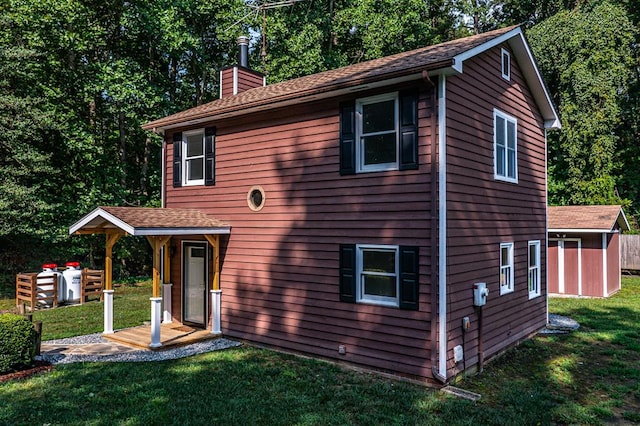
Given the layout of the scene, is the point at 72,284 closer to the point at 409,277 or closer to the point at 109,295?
the point at 109,295

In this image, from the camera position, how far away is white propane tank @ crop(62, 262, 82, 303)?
45.4 feet

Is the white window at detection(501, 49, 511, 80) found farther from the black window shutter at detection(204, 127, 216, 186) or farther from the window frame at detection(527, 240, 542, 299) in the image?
the black window shutter at detection(204, 127, 216, 186)

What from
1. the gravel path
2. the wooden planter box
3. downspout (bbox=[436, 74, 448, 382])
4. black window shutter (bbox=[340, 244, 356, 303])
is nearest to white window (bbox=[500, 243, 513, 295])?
downspout (bbox=[436, 74, 448, 382])

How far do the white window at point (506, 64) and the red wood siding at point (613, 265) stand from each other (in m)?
10.3

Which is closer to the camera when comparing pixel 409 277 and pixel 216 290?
pixel 409 277

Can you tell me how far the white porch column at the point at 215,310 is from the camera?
374 inches

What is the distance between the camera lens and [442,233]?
6.65 m

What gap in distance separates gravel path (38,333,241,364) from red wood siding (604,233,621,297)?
542 inches

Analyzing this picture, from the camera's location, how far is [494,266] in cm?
837

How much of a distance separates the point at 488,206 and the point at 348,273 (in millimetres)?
2944

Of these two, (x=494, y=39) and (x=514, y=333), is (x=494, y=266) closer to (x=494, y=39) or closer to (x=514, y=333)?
(x=514, y=333)

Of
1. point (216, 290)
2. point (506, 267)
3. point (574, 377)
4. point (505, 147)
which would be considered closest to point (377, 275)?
point (506, 267)

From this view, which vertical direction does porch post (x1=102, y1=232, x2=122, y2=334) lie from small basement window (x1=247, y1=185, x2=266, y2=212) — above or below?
below

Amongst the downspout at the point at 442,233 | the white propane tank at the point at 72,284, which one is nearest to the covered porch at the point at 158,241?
the downspout at the point at 442,233
